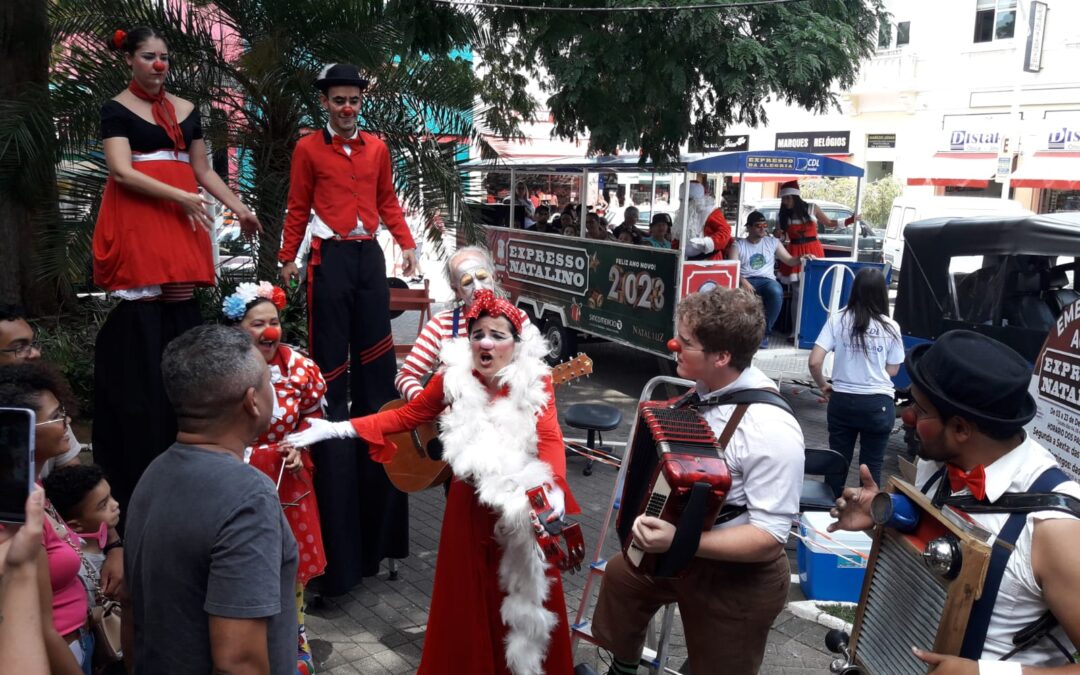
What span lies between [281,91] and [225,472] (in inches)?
214

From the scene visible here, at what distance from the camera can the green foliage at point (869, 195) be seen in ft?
86.2

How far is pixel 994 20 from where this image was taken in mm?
25766

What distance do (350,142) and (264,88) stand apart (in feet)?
7.92

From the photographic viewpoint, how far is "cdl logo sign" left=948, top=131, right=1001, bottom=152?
2584cm

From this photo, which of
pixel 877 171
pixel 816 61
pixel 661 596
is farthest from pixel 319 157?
pixel 877 171

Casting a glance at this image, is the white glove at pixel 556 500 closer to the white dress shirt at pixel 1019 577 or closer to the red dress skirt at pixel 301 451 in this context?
the red dress skirt at pixel 301 451

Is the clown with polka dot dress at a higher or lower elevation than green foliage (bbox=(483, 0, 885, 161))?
lower

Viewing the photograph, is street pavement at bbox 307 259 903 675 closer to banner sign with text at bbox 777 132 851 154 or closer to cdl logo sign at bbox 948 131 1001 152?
cdl logo sign at bbox 948 131 1001 152

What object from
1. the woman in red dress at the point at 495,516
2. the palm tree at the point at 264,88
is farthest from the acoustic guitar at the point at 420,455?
the palm tree at the point at 264,88

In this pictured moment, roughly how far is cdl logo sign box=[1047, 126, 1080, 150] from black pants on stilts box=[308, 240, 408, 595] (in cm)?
2498

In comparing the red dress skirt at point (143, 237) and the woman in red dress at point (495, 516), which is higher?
the red dress skirt at point (143, 237)

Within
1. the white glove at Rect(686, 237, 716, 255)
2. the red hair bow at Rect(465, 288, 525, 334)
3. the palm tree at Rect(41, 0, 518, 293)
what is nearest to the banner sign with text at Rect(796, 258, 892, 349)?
the white glove at Rect(686, 237, 716, 255)

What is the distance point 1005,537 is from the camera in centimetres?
201

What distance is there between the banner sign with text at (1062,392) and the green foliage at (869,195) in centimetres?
2183
